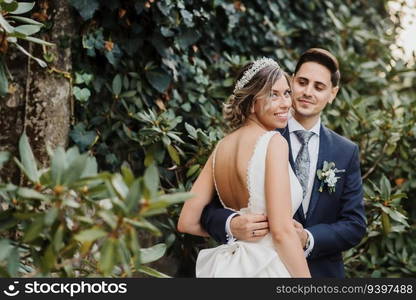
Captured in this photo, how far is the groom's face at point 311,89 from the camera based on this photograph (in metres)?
3.03

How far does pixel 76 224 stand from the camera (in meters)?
2.11

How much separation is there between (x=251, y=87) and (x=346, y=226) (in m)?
0.81

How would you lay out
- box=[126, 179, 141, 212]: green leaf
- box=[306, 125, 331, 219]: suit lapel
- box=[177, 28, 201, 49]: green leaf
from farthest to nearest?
1. box=[177, 28, 201, 49]: green leaf
2. box=[306, 125, 331, 219]: suit lapel
3. box=[126, 179, 141, 212]: green leaf

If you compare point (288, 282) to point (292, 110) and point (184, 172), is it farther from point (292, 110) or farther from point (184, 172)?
point (184, 172)

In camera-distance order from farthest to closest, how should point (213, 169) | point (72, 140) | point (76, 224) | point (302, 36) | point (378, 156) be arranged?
1. point (302, 36)
2. point (378, 156)
3. point (72, 140)
4. point (213, 169)
5. point (76, 224)

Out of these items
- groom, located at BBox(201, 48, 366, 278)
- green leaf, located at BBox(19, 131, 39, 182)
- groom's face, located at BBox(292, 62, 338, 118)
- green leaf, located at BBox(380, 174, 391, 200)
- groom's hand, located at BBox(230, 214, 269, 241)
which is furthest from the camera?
green leaf, located at BBox(380, 174, 391, 200)

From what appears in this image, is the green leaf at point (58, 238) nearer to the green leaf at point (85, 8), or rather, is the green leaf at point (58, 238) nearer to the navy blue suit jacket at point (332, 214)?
the navy blue suit jacket at point (332, 214)

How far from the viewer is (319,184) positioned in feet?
9.61

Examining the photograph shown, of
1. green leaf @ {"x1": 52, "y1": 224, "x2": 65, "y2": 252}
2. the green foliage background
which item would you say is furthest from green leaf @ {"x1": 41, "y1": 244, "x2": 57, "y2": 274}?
the green foliage background

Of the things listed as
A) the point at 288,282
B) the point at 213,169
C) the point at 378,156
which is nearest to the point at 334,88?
the point at 213,169

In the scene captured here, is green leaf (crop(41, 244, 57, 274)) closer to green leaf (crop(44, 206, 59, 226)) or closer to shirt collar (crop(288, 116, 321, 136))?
green leaf (crop(44, 206, 59, 226))

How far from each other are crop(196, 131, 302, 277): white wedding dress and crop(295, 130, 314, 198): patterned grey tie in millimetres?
245

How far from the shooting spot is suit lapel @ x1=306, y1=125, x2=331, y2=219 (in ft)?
9.57

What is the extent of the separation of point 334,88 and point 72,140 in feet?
5.21
